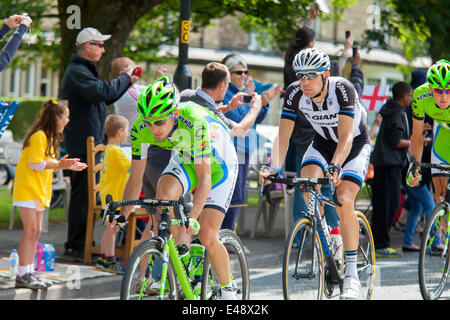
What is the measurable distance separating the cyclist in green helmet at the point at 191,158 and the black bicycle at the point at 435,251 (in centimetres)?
238

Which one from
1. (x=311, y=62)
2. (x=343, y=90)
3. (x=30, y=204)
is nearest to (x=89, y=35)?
(x=30, y=204)

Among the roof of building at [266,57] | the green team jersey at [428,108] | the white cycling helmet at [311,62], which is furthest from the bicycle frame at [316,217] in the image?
the roof of building at [266,57]

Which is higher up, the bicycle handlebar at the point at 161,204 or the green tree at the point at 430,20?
Answer: the green tree at the point at 430,20

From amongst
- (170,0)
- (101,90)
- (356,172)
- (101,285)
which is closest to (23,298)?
(101,285)

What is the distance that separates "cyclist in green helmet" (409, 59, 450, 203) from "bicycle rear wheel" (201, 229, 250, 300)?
8.05ft

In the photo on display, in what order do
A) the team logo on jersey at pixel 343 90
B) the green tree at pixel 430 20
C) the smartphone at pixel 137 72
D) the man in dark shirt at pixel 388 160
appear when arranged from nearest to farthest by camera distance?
the team logo on jersey at pixel 343 90 < the smartphone at pixel 137 72 < the man in dark shirt at pixel 388 160 < the green tree at pixel 430 20

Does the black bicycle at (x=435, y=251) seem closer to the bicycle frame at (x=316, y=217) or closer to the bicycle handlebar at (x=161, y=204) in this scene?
the bicycle frame at (x=316, y=217)

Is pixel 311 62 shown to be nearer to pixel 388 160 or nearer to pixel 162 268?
pixel 162 268

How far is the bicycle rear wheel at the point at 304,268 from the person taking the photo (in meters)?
6.11

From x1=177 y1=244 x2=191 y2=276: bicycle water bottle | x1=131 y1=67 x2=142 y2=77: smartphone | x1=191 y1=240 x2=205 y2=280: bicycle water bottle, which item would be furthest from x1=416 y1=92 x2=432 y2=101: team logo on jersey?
x1=177 y1=244 x2=191 y2=276: bicycle water bottle

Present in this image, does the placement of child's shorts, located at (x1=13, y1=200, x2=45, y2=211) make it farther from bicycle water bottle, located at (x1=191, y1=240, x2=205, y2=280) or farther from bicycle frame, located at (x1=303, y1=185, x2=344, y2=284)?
bicycle frame, located at (x1=303, y1=185, x2=344, y2=284)

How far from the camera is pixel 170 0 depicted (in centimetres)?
1778

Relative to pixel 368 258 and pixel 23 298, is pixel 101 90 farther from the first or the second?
pixel 368 258
